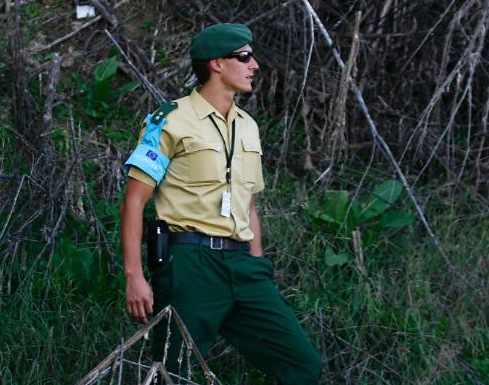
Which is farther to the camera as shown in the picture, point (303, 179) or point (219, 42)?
point (303, 179)

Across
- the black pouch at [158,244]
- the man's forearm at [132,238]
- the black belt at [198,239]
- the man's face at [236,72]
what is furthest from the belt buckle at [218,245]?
the man's face at [236,72]

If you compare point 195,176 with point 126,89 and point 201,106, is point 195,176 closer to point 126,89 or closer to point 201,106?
point 201,106

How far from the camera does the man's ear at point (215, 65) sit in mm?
3941

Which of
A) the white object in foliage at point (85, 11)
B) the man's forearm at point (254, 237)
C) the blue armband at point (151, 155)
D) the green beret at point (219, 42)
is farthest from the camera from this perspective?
the white object in foliage at point (85, 11)

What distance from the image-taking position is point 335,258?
5.21 metres

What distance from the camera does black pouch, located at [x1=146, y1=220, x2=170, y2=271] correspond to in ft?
12.4

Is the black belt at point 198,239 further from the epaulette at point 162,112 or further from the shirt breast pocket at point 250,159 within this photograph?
the epaulette at point 162,112

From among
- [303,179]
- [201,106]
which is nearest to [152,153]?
[201,106]

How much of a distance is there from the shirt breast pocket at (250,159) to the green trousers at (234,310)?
0.97ft

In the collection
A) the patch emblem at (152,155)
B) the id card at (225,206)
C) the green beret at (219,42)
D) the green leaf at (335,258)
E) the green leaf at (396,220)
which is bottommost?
the green leaf at (335,258)

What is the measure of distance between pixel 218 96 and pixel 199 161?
30cm

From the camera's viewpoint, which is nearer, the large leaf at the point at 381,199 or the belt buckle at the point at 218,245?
the belt buckle at the point at 218,245

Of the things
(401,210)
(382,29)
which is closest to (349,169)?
(401,210)

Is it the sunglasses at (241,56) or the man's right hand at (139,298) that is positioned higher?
the sunglasses at (241,56)
